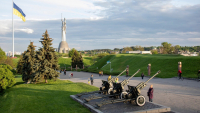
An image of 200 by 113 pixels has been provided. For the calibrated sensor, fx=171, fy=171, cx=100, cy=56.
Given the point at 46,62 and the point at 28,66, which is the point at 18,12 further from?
the point at 46,62

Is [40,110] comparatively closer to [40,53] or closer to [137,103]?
[137,103]

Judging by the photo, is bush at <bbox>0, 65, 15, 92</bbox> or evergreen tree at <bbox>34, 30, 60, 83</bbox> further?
evergreen tree at <bbox>34, 30, 60, 83</bbox>

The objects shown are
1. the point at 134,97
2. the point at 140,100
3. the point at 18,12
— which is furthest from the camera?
the point at 18,12

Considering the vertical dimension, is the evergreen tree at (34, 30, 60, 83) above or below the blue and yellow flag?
below

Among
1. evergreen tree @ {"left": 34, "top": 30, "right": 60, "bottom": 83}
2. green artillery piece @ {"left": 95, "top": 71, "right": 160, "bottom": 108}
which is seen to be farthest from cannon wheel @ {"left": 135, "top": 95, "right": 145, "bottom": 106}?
evergreen tree @ {"left": 34, "top": 30, "right": 60, "bottom": 83}

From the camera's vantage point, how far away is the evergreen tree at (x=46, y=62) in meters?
21.3

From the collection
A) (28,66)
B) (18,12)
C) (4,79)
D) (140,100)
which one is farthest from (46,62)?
(18,12)

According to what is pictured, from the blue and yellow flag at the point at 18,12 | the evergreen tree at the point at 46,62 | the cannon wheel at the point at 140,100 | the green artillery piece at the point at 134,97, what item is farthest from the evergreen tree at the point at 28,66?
the cannon wheel at the point at 140,100

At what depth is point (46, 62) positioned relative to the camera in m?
21.7

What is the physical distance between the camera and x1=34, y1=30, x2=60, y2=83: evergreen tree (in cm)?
2133

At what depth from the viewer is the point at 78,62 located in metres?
62.8

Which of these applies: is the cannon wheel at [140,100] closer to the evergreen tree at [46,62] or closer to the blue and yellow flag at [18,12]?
the evergreen tree at [46,62]

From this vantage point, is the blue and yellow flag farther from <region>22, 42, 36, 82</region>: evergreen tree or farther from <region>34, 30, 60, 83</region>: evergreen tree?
<region>34, 30, 60, 83</region>: evergreen tree

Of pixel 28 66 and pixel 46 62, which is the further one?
pixel 28 66
